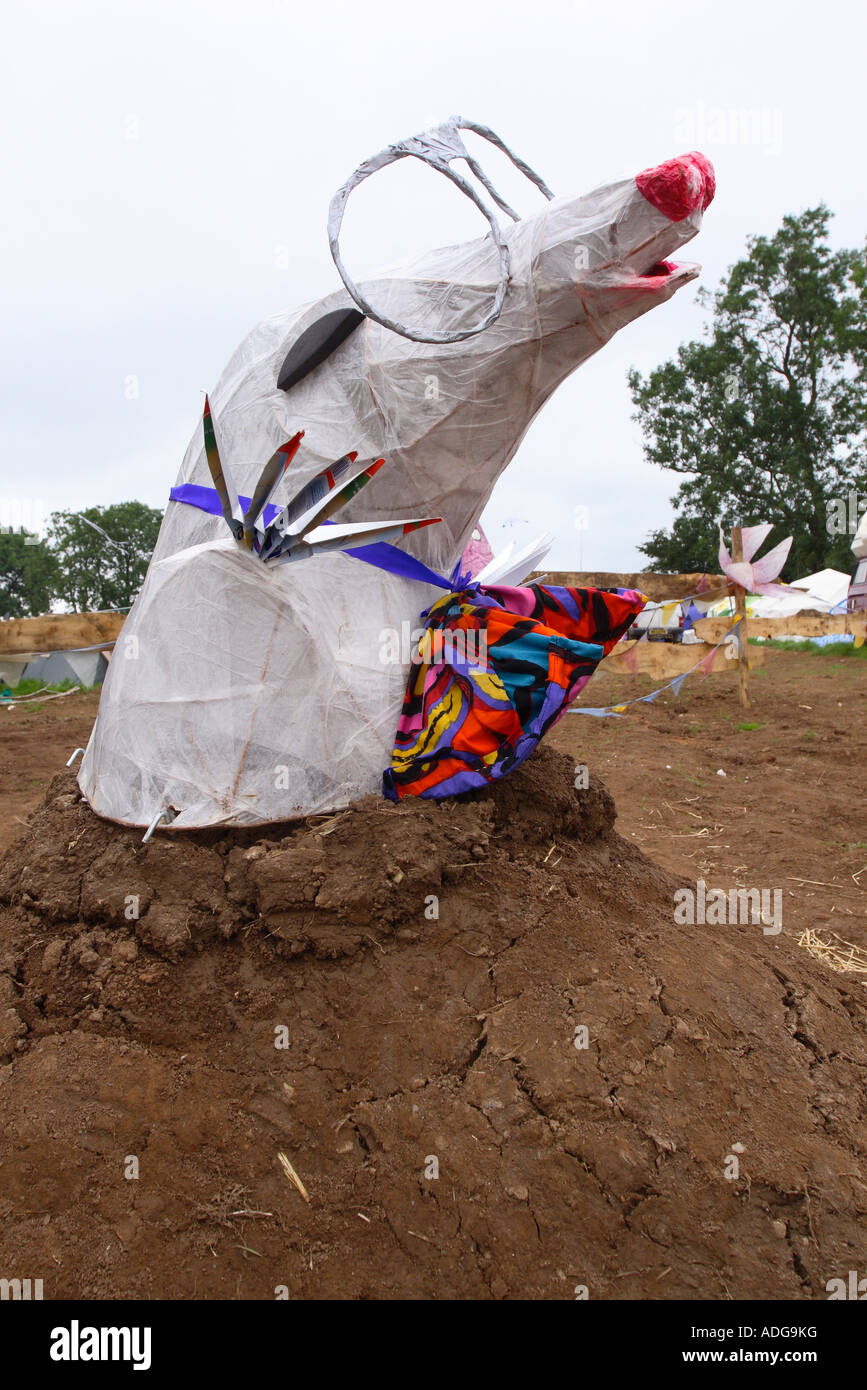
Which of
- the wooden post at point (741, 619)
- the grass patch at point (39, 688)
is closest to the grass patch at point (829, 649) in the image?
the wooden post at point (741, 619)

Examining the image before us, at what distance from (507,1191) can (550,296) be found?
2.24 meters

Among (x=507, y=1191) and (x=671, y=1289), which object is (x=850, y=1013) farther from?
(x=507, y=1191)

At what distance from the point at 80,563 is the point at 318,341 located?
23101 mm

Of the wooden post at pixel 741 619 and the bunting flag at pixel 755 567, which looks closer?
the bunting flag at pixel 755 567

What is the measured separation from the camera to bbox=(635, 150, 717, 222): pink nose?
2.21m

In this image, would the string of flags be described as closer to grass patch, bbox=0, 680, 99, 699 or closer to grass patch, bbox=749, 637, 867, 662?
grass patch, bbox=749, 637, 867, 662

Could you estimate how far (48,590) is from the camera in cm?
2811

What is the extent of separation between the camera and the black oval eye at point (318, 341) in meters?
2.68

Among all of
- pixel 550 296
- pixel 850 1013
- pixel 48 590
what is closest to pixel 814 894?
pixel 850 1013

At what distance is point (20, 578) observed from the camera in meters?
30.8

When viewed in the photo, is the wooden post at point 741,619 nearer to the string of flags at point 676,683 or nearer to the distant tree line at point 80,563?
the string of flags at point 676,683

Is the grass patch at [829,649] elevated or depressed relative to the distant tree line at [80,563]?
depressed

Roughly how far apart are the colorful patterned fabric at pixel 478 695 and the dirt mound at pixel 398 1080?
0.41ft

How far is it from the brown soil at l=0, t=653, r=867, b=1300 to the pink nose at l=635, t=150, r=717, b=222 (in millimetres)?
1669
